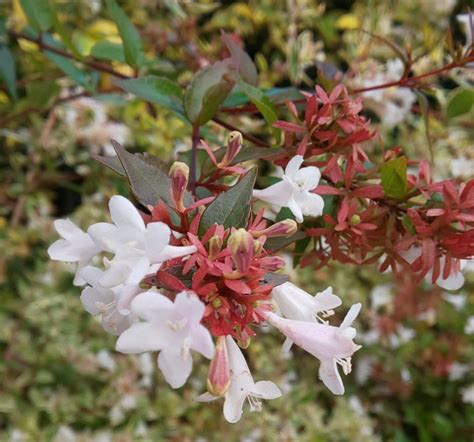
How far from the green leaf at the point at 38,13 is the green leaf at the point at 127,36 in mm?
164

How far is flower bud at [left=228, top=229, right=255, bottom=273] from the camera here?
43 cm

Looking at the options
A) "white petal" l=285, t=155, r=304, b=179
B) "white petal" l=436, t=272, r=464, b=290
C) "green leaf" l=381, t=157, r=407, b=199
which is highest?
"white petal" l=285, t=155, r=304, b=179

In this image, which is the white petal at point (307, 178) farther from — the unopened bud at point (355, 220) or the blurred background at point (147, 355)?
the blurred background at point (147, 355)

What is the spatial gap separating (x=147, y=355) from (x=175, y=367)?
120cm

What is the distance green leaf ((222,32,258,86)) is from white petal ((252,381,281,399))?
0.44 meters

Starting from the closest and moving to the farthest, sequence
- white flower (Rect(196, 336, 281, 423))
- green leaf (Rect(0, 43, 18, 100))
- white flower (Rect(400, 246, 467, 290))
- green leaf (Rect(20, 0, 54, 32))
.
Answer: white flower (Rect(196, 336, 281, 423)) < white flower (Rect(400, 246, 467, 290)) < green leaf (Rect(20, 0, 54, 32)) < green leaf (Rect(0, 43, 18, 100))

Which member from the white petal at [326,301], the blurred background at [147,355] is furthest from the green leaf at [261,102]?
the blurred background at [147,355]

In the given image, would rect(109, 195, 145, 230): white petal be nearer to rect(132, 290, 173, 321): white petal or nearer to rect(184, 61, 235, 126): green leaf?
rect(132, 290, 173, 321): white petal

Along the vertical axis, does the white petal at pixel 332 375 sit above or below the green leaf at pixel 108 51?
below

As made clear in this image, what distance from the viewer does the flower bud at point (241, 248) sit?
1.42 feet

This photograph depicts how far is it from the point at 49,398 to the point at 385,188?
4.06 ft

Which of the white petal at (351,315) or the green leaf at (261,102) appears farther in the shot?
the green leaf at (261,102)

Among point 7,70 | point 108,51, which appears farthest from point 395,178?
point 7,70

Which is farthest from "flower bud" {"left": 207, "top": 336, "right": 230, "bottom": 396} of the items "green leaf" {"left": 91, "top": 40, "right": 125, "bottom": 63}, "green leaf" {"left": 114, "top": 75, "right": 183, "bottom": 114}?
"green leaf" {"left": 91, "top": 40, "right": 125, "bottom": 63}
